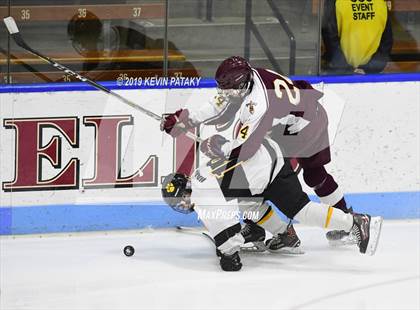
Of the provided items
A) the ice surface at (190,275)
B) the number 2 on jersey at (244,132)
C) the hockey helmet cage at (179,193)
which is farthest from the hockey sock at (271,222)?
the number 2 on jersey at (244,132)

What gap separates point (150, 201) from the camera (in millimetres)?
6188

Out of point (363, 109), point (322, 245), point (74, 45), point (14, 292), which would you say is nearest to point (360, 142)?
point (363, 109)

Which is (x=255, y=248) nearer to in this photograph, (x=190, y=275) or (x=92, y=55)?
(x=190, y=275)

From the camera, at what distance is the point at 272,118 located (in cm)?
541

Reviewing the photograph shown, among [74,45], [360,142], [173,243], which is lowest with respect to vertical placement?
[173,243]

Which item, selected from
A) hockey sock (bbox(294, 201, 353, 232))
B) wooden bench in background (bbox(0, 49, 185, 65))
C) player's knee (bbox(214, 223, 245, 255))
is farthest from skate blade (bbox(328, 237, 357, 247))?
wooden bench in background (bbox(0, 49, 185, 65))

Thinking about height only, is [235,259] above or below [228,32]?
below

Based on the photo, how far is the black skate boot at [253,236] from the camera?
5.77 m

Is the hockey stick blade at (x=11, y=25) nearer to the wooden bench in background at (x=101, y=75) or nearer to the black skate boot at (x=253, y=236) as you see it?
the wooden bench in background at (x=101, y=75)

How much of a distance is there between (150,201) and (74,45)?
0.95 m

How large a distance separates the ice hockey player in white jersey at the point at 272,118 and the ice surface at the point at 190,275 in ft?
1.25

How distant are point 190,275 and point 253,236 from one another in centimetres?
53

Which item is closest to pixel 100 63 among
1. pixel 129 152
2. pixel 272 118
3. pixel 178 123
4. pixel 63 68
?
pixel 63 68

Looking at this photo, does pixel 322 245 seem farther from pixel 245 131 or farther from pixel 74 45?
pixel 74 45
